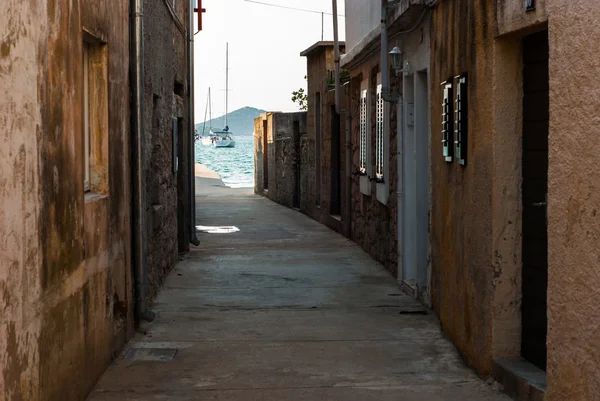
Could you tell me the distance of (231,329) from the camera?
883 cm

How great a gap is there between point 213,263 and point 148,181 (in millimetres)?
3389

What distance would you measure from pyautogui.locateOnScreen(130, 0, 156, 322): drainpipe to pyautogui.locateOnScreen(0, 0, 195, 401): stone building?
5cm

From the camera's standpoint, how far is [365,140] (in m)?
14.6

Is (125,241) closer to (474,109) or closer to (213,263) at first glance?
(474,109)

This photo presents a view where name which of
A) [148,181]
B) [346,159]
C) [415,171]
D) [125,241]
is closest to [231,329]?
[125,241]

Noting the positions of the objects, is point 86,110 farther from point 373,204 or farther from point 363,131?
point 363,131

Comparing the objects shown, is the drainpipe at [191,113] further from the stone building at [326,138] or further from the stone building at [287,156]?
the stone building at [287,156]

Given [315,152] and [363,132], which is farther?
[315,152]

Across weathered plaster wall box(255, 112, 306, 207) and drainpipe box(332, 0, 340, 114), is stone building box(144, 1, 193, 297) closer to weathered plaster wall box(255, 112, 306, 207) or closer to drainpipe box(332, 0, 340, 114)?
drainpipe box(332, 0, 340, 114)

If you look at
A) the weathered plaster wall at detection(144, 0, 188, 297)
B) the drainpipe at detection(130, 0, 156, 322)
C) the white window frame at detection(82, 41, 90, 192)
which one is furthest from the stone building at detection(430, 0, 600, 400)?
the weathered plaster wall at detection(144, 0, 188, 297)

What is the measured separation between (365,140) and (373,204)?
1149mm

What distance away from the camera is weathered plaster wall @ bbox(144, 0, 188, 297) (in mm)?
10164

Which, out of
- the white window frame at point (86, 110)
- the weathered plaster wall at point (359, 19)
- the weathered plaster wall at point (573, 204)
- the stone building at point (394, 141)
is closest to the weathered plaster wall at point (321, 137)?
the weathered plaster wall at point (359, 19)

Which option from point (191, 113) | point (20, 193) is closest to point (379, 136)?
point (191, 113)
